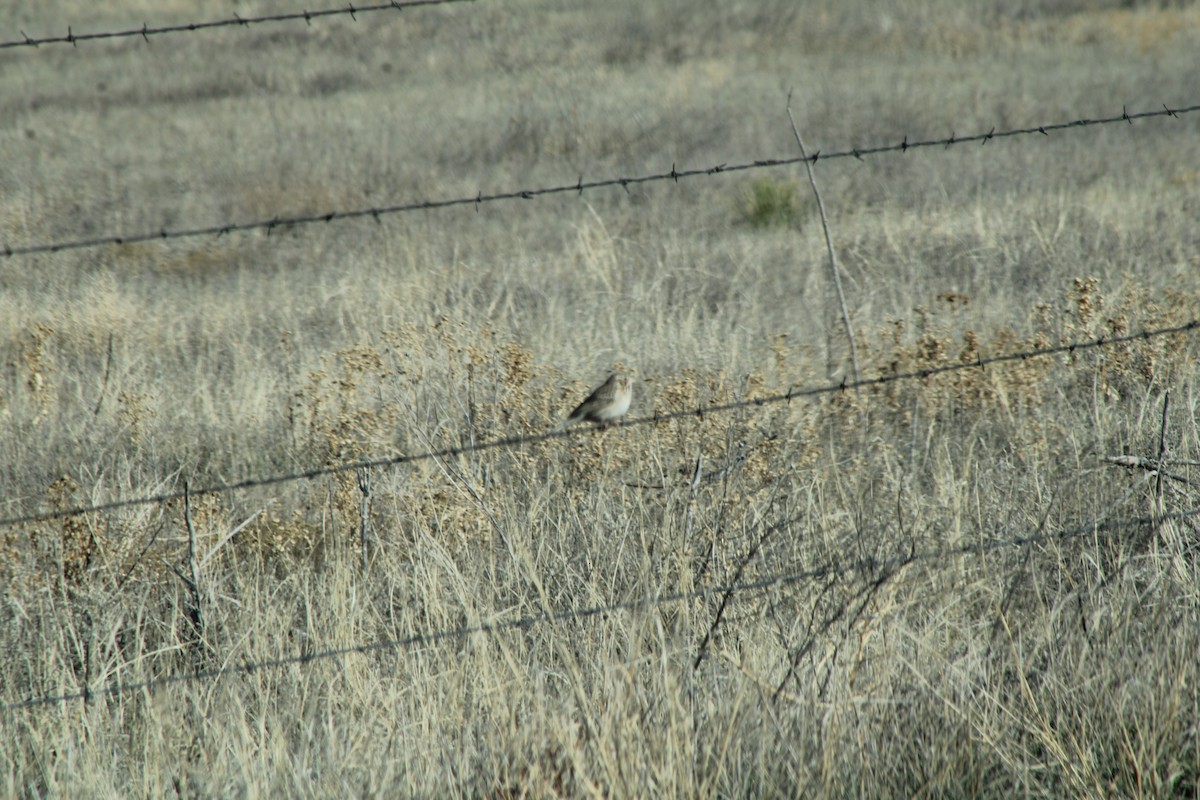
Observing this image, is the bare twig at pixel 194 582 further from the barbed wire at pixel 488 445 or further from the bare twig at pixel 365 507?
the bare twig at pixel 365 507

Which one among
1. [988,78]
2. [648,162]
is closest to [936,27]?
[988,78]

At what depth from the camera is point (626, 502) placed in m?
4.09

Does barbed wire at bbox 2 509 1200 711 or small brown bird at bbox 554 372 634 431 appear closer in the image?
barbed wire at bbox 2 509 1200 711

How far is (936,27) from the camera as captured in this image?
25.4 meters

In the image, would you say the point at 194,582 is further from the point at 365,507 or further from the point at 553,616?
the point at 553,616

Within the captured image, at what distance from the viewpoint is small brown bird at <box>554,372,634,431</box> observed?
4934 millimetres

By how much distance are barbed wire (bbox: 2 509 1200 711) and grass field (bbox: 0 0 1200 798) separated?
30 mm

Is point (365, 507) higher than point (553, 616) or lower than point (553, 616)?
higher

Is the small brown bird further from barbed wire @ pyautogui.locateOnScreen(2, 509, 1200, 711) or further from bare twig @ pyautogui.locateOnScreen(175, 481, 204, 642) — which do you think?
bare twig @ pyautogui.locateOnScreen(175, 481, 204, 642)

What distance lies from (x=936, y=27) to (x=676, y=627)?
973 inches

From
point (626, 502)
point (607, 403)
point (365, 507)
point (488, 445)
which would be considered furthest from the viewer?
point (607, 403)

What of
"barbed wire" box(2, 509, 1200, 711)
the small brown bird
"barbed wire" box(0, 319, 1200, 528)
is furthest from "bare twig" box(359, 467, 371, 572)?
the small brown bird

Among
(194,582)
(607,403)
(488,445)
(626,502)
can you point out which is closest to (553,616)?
(488,445)

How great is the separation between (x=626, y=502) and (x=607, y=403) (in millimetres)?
920
